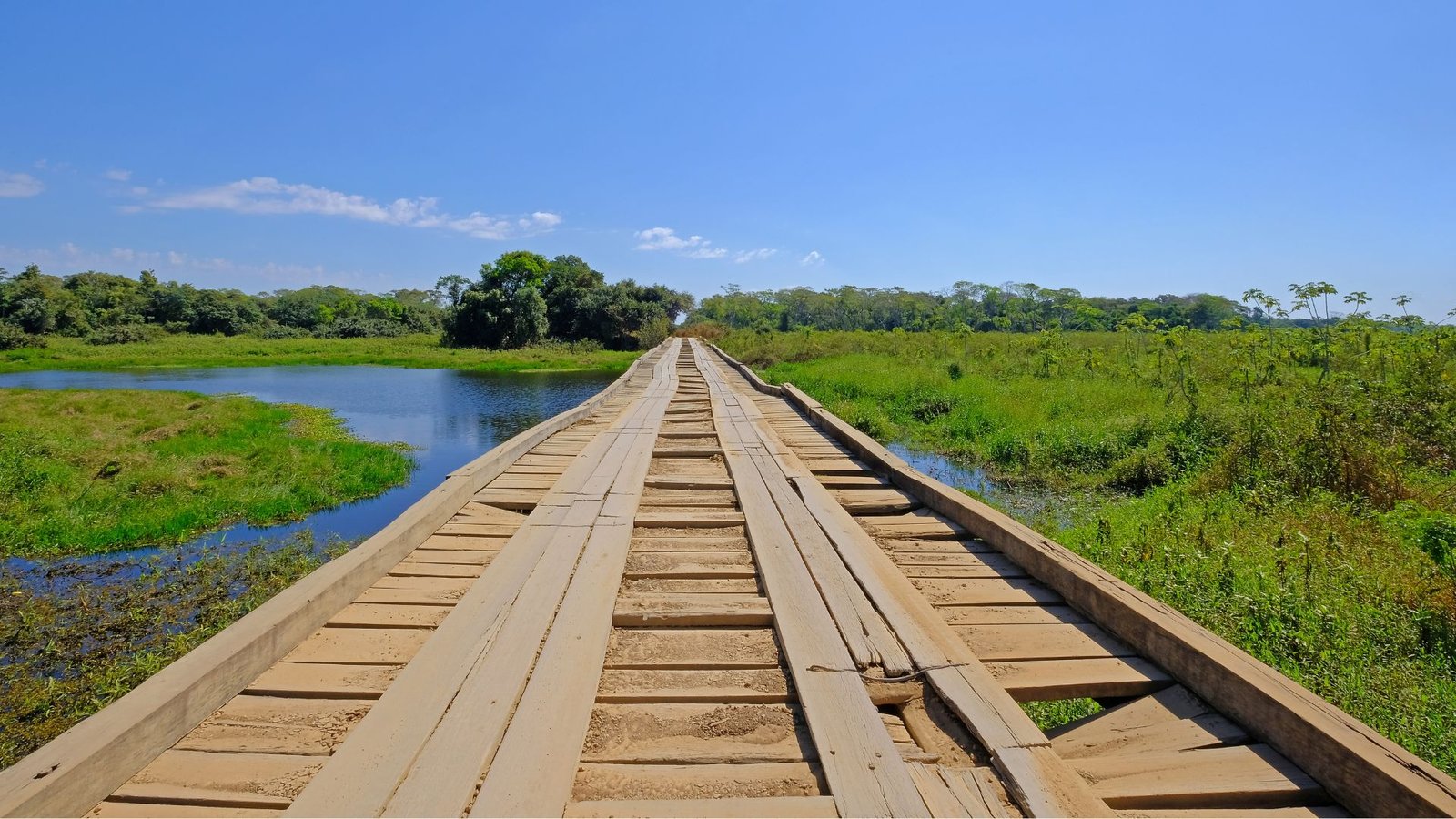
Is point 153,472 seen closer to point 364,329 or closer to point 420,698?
point 420,698

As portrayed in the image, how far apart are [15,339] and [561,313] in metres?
27.9

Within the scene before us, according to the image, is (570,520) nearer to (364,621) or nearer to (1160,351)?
(364,621)

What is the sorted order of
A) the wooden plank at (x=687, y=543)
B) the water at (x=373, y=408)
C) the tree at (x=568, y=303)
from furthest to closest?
the tree at (x=568, y=303), the water at (x=373, y=408), the wooden plank at (x=687, y=543)

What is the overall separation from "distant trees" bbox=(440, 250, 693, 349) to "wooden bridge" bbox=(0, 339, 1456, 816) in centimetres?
3984

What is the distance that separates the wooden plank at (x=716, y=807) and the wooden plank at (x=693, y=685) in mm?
473

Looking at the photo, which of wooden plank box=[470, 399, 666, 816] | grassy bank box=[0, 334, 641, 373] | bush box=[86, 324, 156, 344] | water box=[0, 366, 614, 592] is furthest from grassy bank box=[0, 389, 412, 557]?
bush box=[86, 324, 156, 344]

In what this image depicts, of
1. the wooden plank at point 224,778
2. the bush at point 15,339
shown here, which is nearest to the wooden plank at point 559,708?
the wooden plank at point 224,778

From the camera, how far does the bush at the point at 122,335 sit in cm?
4103

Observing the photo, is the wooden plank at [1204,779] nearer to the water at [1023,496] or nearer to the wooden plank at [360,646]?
the wooden plank at [360,646]

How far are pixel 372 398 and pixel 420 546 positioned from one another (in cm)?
2023

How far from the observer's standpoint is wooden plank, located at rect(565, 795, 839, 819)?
157 centimetres

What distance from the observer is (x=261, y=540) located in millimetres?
7312

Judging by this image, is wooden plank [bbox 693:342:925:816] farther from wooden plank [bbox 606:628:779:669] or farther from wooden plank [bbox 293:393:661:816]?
wooden plank [bbox 293:393:661:816]

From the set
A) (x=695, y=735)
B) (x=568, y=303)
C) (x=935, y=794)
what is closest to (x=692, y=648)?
(x=695, y=735)
